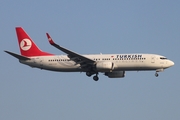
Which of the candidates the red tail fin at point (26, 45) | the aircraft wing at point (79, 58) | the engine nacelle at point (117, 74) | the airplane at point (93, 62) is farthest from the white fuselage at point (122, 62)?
the engine nacelle at point (117, 74)

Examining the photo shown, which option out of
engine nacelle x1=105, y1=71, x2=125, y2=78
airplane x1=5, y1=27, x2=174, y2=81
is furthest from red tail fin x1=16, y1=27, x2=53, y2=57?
engine nacelle x1=105, y1=71, x2=125, y2=78

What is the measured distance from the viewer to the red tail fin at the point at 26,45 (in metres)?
82.2

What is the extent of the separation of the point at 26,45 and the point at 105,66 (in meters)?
14.8

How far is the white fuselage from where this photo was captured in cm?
7606

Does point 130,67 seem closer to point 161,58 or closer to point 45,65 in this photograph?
point 161,58

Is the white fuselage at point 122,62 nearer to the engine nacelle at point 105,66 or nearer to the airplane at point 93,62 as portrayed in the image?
the airplane at point 93,62

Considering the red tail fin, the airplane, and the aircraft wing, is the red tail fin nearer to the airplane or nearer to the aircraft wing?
the airplane

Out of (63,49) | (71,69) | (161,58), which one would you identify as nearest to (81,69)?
(71,69)

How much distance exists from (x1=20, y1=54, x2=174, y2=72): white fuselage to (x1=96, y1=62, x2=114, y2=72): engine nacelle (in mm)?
860

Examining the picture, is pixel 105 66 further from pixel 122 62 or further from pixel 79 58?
pixel 79 58

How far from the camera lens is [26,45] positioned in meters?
83.8

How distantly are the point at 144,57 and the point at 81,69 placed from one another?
9.58m

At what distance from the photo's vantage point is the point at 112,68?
3009 inches

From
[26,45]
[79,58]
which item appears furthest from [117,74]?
[26,45]
